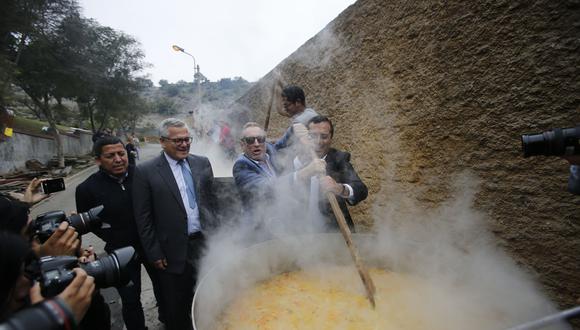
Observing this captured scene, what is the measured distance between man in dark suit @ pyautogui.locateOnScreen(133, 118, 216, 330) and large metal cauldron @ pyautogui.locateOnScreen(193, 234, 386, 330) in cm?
71

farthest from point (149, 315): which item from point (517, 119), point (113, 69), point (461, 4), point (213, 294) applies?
point (113, 69)

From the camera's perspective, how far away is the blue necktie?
105 inches

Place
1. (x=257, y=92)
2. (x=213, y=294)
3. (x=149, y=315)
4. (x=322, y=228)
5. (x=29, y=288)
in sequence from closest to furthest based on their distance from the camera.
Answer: (x=29, y=288) < (x=213, y=294) < (x=322, y=228) < (x=149, y=315) < (x=257, y=92)

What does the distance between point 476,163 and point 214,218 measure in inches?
102

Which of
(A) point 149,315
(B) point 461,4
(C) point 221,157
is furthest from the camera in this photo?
(C) point 221,157

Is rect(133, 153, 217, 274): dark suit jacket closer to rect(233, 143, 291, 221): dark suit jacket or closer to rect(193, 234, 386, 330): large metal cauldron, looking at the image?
rect(233, 143, 291, 221): dark suit jacket

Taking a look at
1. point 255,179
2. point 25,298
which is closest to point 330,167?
point 255,179

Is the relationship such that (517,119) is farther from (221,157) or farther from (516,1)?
(221,157)

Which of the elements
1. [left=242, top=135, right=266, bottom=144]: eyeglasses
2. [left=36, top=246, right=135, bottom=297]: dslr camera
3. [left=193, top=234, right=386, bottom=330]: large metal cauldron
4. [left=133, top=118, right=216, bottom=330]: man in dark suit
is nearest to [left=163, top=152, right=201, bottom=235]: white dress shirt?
[left=133, top=118, right=216, bottom=330]: man in dark suit

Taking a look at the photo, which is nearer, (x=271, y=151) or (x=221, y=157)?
(x=271, y=151)

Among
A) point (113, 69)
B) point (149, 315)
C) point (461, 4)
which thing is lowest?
point (149, 315)

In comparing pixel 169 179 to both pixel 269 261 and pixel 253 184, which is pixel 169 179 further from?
pixel 269 261

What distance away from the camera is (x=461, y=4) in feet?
8.45

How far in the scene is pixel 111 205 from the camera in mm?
2682
